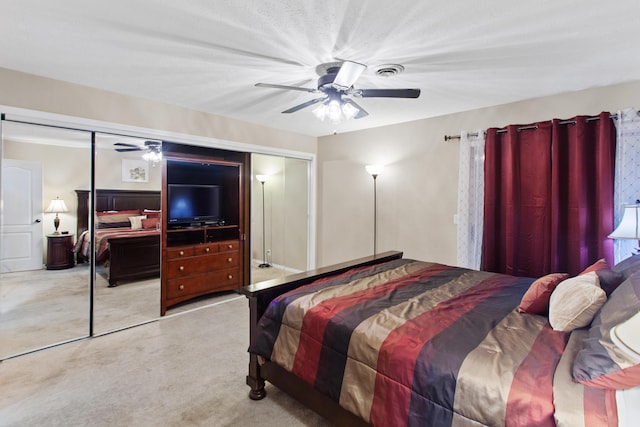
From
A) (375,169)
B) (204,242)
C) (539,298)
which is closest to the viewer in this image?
(539,298)

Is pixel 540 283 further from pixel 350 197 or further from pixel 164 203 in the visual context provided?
pixel 164 203

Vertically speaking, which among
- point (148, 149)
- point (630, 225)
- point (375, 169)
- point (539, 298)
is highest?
point (148, 149)

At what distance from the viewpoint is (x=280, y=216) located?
5.69 m

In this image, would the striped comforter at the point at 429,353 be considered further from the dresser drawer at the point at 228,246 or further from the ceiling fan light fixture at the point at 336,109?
the dresser drawer at the point at 228,246

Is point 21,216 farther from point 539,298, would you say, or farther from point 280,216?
point 539,298

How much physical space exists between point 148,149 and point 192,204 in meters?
0.89

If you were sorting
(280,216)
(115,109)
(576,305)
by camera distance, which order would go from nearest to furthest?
(576,305) < (115,109) < (280,216)

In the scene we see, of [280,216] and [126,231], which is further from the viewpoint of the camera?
[280,216]

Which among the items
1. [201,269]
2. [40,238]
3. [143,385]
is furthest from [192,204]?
[143,385]

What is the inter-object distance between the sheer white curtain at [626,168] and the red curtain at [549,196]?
0.05 meters

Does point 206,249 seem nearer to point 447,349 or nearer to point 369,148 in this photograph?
point 369,148

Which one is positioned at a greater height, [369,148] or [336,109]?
[369,148]

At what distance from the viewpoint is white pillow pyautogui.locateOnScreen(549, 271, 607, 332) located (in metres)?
1.58

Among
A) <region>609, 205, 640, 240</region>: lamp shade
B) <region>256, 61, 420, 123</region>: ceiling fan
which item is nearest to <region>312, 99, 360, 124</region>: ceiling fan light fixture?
<region>256, 61, 420, 123</region>: ceiling fan
